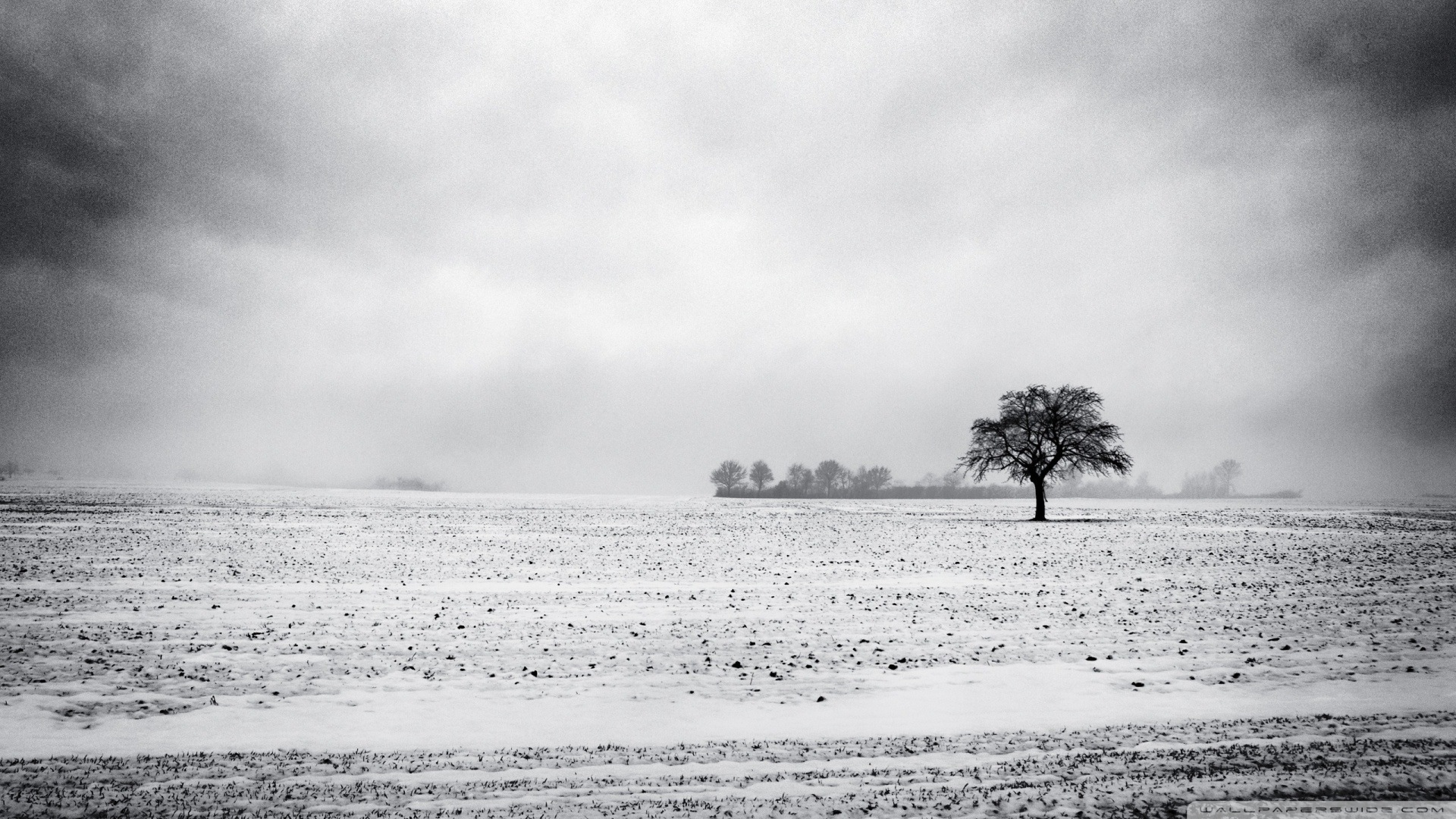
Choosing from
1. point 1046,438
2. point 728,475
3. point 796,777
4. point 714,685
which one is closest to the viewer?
point 796,777

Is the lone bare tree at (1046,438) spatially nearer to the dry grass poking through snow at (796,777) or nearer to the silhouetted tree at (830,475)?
the dry grass poking through snow at (796,777)

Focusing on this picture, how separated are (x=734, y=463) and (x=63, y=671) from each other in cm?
15998

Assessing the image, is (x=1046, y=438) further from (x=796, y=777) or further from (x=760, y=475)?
(x=760, y=475)

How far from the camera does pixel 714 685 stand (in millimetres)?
11125

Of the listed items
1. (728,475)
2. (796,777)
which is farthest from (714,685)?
(728,475)

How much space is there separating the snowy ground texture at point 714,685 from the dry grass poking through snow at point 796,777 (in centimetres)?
4

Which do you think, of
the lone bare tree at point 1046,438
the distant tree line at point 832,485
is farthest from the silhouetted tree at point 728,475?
the lone bare tree at point 1046,438

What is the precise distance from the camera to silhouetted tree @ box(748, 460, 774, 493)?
17525 cm

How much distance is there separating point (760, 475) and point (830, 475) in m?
18.5

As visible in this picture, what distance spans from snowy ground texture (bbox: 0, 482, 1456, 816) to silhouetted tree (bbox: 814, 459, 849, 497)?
502 feet

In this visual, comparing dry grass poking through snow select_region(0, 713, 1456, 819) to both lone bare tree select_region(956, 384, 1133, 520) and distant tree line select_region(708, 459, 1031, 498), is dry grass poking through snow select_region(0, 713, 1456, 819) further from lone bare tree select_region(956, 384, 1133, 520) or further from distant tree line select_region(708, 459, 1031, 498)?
distant tree line select_region(708, 459, 1031, 498)

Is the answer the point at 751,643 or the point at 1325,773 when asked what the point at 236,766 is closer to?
the point at 751,643

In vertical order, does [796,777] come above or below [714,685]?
above

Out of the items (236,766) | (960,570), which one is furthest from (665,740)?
(960,570)
